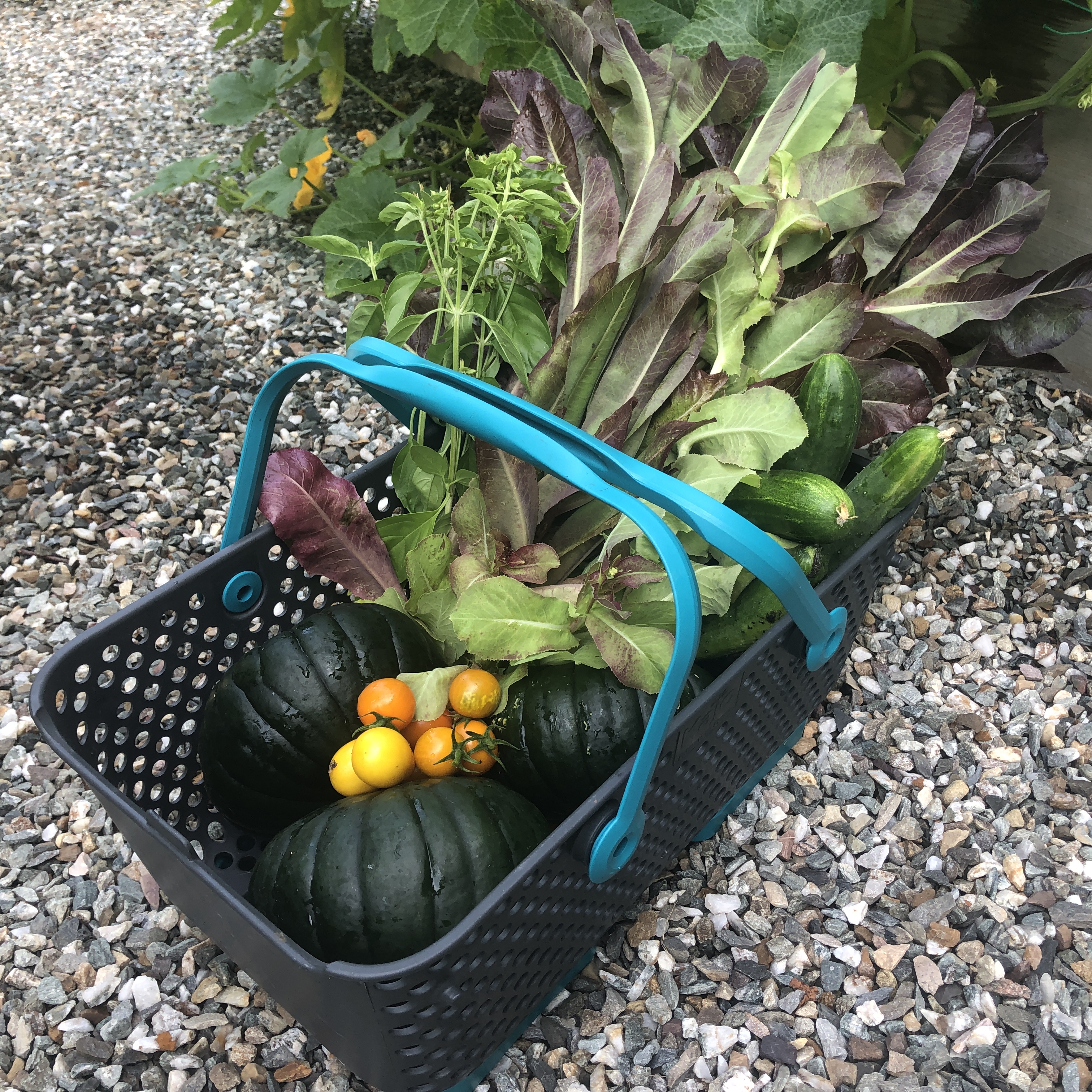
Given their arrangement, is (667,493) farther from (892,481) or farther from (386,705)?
(892,481)

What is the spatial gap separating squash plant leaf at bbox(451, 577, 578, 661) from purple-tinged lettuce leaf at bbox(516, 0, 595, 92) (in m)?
1.12

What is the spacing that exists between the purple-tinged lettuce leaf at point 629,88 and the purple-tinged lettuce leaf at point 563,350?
0.45 metres

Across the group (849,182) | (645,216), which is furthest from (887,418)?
(645,216)

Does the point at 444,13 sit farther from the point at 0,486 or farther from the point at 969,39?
the point at 0,486

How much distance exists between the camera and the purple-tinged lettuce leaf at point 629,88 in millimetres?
1717

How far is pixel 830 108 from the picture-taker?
65.4 inches

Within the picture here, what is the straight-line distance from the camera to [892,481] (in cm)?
138

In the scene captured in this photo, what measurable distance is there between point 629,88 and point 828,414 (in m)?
0.85

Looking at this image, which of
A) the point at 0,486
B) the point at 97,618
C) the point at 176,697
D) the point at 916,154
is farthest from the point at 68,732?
the point at 916,154

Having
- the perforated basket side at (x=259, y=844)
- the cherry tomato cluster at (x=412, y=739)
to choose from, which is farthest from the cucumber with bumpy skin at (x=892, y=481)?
the cherry tomato cluster at (x=412, y=739)

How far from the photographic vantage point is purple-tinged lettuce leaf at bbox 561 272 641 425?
138cm

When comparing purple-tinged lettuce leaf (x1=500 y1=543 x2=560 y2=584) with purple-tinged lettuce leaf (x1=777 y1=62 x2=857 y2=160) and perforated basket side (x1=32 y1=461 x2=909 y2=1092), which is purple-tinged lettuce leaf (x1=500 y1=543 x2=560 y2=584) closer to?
perforated basket side (x1=32 y1=461 x2=909 y2=1092)

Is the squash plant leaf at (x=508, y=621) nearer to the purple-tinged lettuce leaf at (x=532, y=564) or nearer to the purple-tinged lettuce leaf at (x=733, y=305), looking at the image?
the purple-tinged lettuce leaf at (x=532, y=564)

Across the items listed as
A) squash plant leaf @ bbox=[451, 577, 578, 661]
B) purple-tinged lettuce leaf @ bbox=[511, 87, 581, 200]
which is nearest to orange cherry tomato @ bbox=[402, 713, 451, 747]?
squash plant leaf @ bbox=[451, 577, 578, 661]
